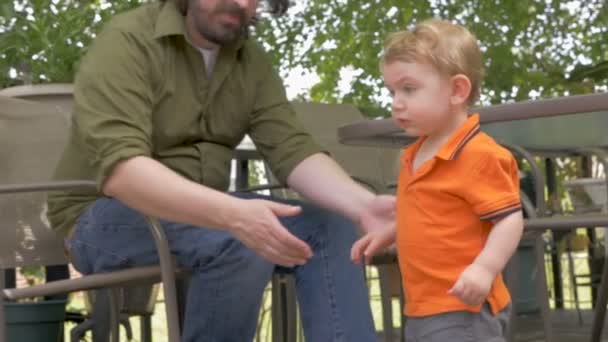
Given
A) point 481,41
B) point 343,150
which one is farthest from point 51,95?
point 481,41

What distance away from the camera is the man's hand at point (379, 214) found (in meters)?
2.14

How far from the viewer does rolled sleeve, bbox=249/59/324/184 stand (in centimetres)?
263

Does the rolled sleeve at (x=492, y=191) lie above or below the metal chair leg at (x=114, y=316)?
above

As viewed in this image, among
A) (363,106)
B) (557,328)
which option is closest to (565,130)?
(363,106)

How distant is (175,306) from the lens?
2230 mm

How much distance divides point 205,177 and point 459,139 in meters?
0.80

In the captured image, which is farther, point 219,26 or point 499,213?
point 219,26

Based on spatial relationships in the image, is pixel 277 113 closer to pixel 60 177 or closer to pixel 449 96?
pixel 60 177

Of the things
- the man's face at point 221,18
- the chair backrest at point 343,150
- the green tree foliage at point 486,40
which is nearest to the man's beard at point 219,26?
the man's face at point 221,18

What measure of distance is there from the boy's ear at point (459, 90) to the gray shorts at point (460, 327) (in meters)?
0.33

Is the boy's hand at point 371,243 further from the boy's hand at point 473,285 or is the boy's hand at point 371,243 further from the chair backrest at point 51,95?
the chair backrest at point 51,95

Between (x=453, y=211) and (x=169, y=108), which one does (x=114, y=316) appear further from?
(x=453, y=211)

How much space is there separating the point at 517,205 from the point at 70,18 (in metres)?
2.20

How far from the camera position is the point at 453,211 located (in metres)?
1.86
